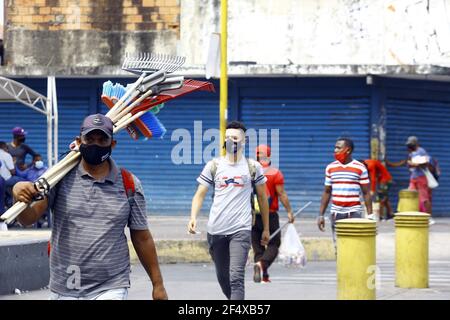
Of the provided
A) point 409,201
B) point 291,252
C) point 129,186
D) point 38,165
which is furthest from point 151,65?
point 38,165

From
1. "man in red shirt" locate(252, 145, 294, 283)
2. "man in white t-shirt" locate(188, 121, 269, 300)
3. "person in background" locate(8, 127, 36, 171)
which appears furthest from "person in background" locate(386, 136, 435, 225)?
"man in white t-shirt" locate(188, 121, 269, 300)

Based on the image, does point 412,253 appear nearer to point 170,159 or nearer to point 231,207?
point 231,207

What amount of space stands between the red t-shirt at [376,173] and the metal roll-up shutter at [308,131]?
1.48 m

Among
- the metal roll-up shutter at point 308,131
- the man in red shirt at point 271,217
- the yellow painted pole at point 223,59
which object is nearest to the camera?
the man in red shirt at point 271,217

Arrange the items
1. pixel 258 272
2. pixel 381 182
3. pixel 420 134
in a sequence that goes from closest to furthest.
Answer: pixel 258 272 → pixel 381 182 → pixel 420 134

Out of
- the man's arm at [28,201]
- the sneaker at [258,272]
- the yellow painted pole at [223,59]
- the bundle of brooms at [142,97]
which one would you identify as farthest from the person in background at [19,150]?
the man's arm at [28,201]

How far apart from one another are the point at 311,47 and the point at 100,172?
62.1ft

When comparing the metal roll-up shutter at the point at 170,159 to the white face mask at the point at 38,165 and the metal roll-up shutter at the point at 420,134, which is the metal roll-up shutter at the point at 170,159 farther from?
the white face mask at the point at 38,165

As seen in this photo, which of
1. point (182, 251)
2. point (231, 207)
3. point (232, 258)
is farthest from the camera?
point (182, 251)

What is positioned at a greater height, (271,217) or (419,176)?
(419,176)

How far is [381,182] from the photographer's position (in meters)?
24.7

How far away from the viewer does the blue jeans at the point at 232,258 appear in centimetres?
1055

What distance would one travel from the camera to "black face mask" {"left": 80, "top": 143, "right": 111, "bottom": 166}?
21.6 feet

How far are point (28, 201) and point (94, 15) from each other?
20.4 metres
